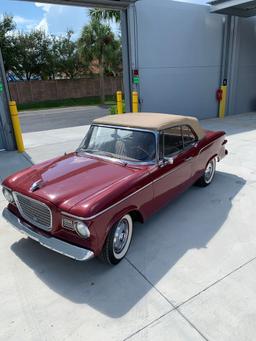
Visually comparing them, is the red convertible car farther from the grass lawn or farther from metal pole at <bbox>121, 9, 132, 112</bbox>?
the grass lawn

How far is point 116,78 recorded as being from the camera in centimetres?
3083

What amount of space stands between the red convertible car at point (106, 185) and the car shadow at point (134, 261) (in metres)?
0.25

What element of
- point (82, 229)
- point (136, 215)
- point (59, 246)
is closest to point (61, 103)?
point (136, 215)

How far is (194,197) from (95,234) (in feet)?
8.23

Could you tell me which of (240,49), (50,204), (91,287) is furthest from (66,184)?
(240,49)

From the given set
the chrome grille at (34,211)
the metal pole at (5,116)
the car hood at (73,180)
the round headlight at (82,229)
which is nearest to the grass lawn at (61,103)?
the metal pole at (5,116)

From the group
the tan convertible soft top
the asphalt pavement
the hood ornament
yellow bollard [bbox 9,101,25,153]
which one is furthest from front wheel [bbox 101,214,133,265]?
the asphalt pavement

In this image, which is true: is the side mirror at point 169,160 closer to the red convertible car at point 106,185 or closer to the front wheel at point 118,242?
the red convertible car at point 106,185

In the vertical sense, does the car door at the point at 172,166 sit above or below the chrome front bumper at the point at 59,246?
above

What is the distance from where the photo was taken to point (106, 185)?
9.64ft

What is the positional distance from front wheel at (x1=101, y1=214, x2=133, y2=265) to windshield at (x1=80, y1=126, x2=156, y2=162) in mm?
842

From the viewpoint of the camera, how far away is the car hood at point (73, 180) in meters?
2.78

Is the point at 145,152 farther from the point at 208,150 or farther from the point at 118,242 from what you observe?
the point at 208,150

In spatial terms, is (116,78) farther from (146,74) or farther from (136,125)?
(136,125)
